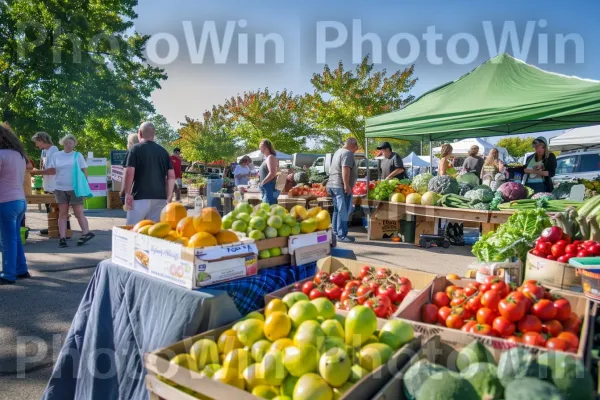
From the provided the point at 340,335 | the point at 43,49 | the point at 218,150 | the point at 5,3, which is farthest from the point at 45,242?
the point at 218,150

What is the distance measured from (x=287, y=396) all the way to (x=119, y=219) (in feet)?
33.9

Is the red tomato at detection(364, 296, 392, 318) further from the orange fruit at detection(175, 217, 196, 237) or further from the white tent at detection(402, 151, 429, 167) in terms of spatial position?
the white tent at detection(402, 151, 429, 167)

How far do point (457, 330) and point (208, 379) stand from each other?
1.12 metres

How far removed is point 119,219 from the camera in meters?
10.8

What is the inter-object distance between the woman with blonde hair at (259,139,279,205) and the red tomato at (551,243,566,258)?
5.28m

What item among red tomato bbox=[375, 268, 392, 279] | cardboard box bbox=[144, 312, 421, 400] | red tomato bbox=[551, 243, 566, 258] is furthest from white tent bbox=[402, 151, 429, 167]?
cardboard box bbox=[144, 312, 421, 400]

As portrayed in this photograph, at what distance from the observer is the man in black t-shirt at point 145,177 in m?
4.89

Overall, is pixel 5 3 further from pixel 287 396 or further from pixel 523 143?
pixel 523 143

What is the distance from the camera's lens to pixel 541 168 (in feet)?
25.4

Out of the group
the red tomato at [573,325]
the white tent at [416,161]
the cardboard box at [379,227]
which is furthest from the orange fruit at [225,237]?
the white tent at [416,161]

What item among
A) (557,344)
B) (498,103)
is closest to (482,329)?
(557,344)

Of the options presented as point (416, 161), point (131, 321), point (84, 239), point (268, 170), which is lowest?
A: point (84, 239)

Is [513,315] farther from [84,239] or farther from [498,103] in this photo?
[84,239]

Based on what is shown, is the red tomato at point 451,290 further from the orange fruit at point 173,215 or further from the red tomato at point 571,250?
the orange fruit at point 173,215
